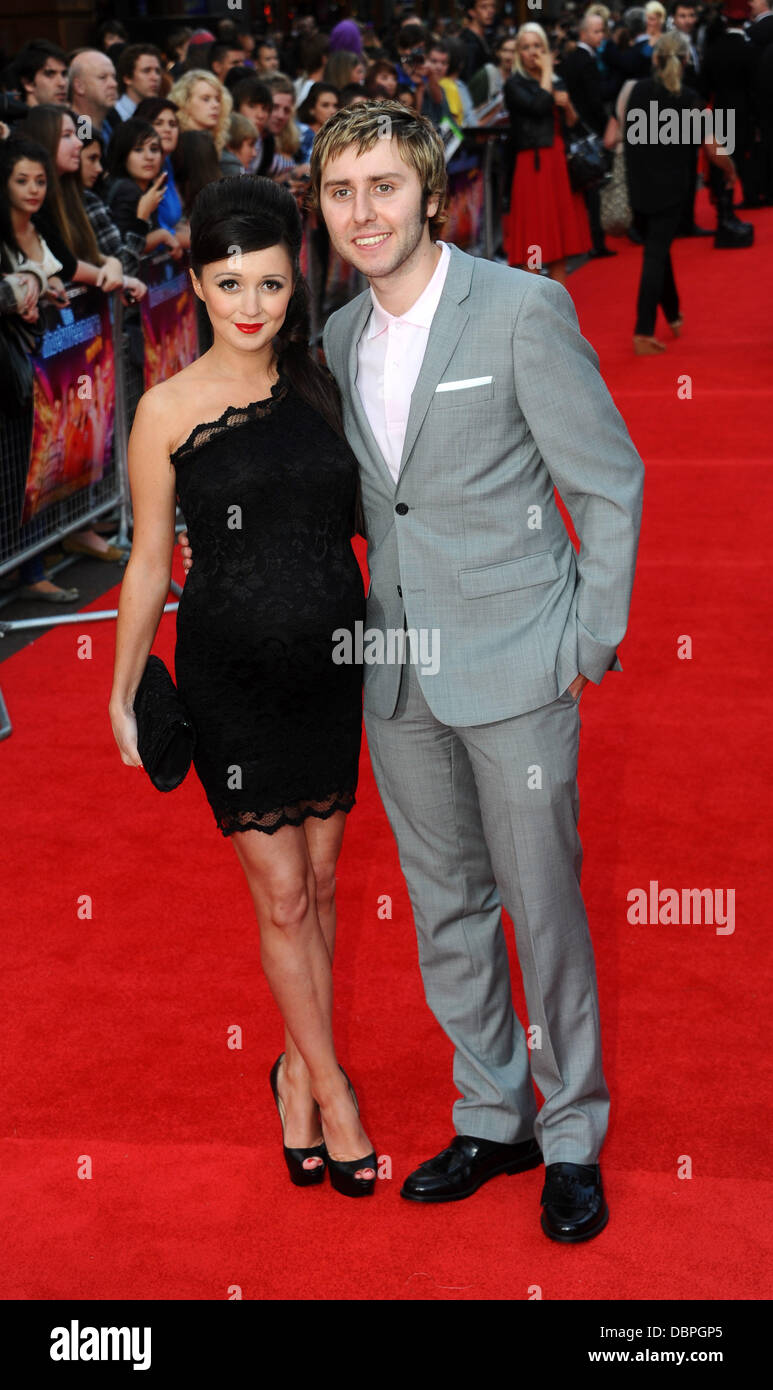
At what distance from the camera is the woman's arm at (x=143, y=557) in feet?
8.57

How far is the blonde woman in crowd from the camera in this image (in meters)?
8.28

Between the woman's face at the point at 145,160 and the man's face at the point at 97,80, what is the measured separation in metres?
1.04

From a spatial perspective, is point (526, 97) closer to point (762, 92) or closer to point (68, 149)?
point (762, 92)

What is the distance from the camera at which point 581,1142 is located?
9.09ft

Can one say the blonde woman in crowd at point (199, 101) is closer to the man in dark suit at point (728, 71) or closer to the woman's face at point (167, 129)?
the woman's face at point (167, 129)

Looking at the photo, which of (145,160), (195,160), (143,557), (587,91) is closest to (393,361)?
(143,557)

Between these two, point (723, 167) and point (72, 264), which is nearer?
point (72, 264)

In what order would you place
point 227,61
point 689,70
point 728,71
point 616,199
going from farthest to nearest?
point 616,199 → point 689,70 → point 728,71 → point 227,61

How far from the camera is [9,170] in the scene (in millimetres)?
6008

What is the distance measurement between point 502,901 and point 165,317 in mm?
4867
